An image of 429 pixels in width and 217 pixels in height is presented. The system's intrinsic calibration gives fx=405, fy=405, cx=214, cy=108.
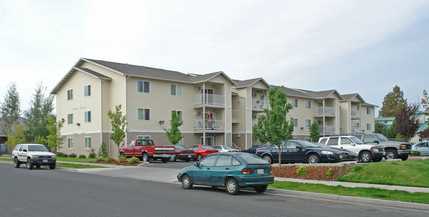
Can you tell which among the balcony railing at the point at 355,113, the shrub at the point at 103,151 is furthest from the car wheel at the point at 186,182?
the balcony railing at the point at 355,113

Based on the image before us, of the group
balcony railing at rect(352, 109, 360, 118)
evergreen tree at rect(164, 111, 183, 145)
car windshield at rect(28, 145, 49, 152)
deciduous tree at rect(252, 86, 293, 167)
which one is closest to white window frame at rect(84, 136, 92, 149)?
evergreen tree at rect(164, 111, 183, 145)

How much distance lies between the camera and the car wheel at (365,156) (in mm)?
22330

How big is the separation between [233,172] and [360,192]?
4025mm

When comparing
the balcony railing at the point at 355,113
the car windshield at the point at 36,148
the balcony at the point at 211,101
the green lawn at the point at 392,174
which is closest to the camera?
the green lawn at the point at 392,174

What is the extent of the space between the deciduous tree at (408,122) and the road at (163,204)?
38.0 meters

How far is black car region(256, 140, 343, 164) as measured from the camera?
2045 centimetres

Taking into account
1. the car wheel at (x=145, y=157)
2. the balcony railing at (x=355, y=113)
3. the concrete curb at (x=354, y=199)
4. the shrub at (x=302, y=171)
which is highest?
the balcony railing at (x=355, y=113)

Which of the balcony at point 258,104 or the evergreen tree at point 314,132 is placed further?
the evergreen tree at point 314,132

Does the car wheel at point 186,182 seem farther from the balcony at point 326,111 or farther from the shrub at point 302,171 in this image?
the balcony at point 326,111

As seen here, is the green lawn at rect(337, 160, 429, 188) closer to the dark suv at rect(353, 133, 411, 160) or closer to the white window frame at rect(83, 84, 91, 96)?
the dark suv at rect(353, 133, 411, 160)

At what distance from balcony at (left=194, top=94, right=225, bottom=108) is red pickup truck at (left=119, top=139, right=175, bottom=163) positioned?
1107 cm

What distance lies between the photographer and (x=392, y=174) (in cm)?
1529

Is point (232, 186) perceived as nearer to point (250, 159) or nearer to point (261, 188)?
point (250, 159)

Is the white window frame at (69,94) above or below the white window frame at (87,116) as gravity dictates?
above
